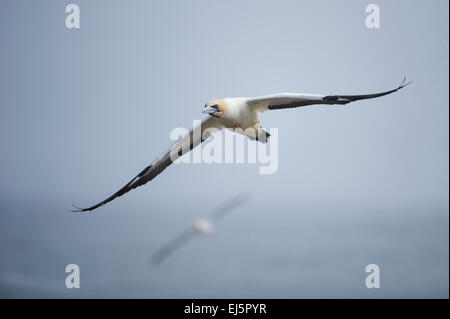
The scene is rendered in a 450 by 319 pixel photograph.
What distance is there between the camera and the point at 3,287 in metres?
22.6

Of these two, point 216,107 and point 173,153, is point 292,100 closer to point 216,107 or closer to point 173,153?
point 216,107

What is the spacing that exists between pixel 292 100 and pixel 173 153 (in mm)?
2269

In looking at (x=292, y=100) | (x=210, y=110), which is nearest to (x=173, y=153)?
(x=210, y=110)

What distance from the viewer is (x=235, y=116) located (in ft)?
29.9

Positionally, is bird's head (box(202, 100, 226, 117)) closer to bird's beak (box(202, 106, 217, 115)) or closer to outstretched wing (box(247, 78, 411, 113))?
bird's beak (box(202, 106, 217, 115))

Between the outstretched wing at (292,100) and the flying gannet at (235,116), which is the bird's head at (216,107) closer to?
the flying gannet at (235,116)

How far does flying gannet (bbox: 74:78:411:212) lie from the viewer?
8.92m

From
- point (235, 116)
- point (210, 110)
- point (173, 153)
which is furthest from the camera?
point (173, 153)

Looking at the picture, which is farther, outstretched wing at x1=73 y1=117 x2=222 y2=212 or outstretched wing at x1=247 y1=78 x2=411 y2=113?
outstretched wing at x1=73 y1=117 x2=222 y2=212

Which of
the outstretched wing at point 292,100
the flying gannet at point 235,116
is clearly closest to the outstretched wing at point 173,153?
the flying gannet at point 235,116

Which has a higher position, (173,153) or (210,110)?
(210,110)

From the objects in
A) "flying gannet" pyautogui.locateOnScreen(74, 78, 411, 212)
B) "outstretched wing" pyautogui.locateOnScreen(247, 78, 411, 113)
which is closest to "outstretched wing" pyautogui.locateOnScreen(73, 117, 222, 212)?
"flying gannet" pyautogui.locateOnScreen(74, 78, 411, 212)

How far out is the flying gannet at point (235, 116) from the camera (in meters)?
8.92
